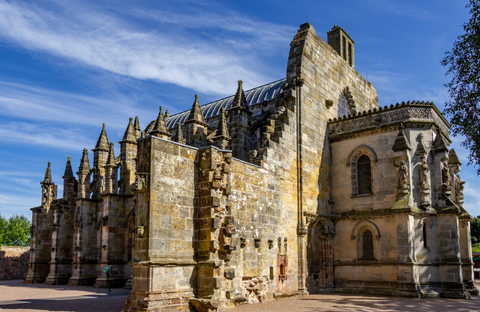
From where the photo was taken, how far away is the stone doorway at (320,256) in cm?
1694

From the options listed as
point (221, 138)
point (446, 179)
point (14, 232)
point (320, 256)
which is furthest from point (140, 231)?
point (14, 232)

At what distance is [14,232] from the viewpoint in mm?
54250

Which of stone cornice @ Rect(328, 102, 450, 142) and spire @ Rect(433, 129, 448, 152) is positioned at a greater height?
stone cornice @ Rect(328, 102, 450, 142)

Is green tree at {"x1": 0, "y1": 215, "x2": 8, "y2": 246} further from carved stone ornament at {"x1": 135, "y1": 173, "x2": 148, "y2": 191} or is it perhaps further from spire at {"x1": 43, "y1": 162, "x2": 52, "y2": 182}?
carved stone ornament at {"x1": 135, "y1": 173, "x2": 148, "y2": 191}

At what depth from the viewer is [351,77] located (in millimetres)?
22391

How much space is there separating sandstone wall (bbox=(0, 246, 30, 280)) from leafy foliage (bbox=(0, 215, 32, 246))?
71.7 feet

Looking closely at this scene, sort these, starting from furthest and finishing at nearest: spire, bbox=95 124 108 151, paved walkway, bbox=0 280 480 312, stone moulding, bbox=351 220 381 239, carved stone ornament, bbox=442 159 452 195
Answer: spire, bbox=95 124 108 151 < stone moulding, bbox=351 220 381 239 < carved stone ornament, bbox=442 159 452 195 < paved walkway, bbox=0 280 480 312

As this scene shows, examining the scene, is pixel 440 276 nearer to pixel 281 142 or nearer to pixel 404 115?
pixel 404 115

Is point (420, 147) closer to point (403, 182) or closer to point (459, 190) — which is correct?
point (403, 182)

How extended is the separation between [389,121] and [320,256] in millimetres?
6329

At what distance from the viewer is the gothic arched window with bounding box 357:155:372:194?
18.1 metres

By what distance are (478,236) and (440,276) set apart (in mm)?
37233

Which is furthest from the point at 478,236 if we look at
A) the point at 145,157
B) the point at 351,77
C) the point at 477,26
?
the point at 145,157

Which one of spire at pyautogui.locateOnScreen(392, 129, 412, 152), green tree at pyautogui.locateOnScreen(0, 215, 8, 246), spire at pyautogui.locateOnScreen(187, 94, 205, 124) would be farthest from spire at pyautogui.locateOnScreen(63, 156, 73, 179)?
green tree at pyautogui.locateOnScreen(0, 215, 8, 246)
